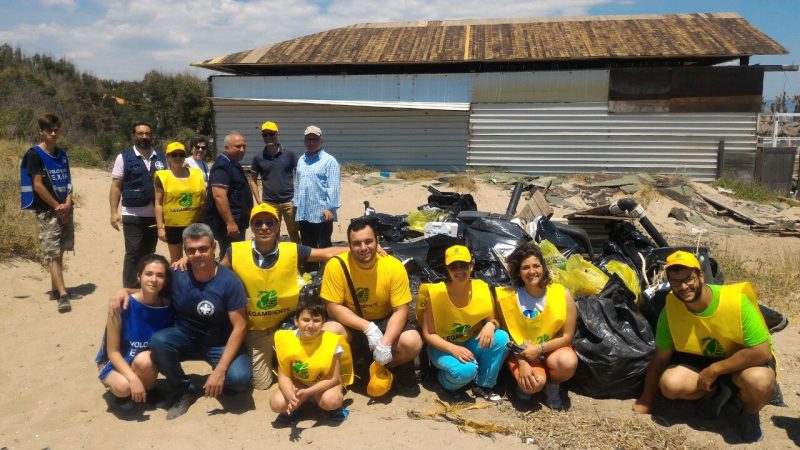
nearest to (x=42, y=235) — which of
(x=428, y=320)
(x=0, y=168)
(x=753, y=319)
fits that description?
(x=428, y=320)

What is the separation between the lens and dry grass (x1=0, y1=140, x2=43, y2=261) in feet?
20.0

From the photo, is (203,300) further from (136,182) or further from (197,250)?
(136,182)

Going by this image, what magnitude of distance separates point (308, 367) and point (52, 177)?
10.7 feet

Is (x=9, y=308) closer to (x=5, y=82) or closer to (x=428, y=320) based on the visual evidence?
(x=428, y=320)

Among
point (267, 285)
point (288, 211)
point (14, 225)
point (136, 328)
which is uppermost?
point (288, 211)

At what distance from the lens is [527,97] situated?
12586 millimetres

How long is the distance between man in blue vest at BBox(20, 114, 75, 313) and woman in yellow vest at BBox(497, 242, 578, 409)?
3.98 m

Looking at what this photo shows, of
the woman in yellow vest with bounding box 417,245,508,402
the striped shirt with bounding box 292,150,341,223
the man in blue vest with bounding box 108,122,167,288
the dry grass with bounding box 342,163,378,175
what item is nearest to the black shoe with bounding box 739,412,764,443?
the woman in yellow vest with bounding box 417,245,508,402

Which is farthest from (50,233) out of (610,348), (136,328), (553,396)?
(610,348)

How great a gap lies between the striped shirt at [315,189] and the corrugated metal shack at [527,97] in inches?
308

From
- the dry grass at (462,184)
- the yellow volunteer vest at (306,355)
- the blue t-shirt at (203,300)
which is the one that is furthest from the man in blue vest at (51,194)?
the dry grass at (462,184)

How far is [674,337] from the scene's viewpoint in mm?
3254

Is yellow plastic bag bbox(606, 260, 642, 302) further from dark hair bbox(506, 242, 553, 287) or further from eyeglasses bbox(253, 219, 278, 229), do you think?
eyeglasses bbox(253, 219, 278, 229)

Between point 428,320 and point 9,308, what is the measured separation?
4.02 metres
